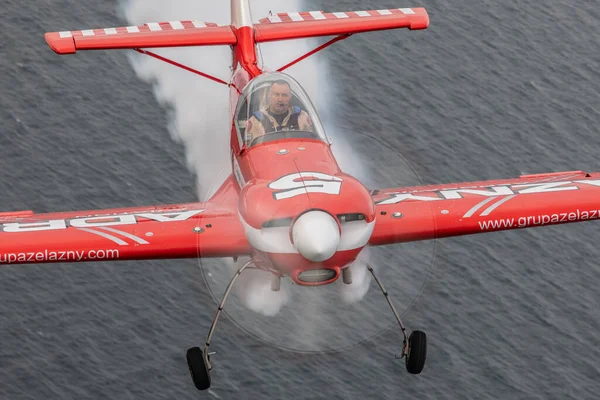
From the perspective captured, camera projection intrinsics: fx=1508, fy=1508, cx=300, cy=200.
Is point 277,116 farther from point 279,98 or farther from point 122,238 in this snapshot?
point 122,238

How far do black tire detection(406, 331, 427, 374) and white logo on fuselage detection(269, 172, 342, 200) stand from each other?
5248 mm

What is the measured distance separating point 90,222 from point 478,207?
856cm

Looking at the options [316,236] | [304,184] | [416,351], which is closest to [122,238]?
[304,184]

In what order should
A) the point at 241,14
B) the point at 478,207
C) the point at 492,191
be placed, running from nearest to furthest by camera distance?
the point at 478,207 → the point at 492,191 → the point at 241,14

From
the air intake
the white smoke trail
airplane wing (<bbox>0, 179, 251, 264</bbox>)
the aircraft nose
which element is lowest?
the white smoke trail

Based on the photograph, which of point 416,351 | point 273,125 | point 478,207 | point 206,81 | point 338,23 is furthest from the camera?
point 206,81

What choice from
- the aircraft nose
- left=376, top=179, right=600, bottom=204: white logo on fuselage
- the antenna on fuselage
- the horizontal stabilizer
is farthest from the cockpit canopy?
the antenna on fuselage

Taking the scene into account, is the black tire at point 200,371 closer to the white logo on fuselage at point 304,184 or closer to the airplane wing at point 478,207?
the airplane wing at point 478,207

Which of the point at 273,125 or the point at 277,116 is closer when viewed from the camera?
the point at 273,125

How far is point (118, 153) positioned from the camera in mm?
55406

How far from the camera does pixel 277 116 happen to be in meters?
33.6

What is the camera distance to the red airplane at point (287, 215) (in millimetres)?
29828

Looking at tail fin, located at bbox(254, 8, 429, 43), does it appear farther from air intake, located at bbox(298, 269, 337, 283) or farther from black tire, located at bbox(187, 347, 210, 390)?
air intake, located at bbox(298, 269, 337, 283)

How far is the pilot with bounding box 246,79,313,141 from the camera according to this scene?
33375 millimetres
